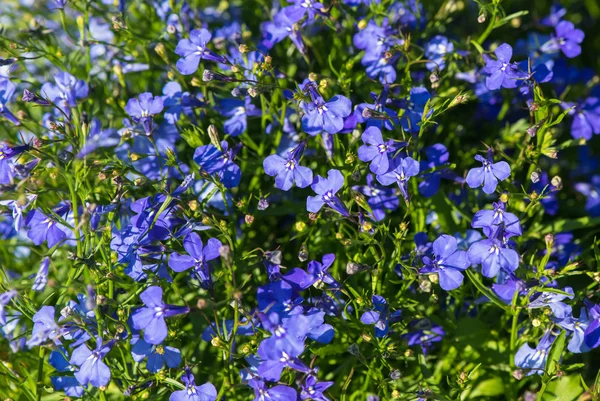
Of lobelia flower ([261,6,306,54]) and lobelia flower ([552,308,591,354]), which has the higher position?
lobelia flower ([261,6,306,54])

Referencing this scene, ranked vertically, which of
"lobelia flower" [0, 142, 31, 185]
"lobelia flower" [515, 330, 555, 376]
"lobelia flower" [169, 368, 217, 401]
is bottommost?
"lobelia flower" [515, 330, 555, 376]

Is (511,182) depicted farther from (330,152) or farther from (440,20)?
(440,20)

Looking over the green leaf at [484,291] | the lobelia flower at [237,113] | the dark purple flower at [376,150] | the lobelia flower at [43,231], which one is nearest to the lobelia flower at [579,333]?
the green leaf at [484,291]

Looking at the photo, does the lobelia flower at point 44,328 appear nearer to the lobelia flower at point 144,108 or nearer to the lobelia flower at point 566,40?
the lobelia flower at point 144,108

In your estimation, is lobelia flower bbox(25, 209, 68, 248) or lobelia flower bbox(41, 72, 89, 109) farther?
lobelia flower bbox(41, 72, 89, 109)

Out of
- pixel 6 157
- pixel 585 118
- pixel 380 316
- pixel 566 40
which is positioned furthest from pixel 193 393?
pixel 566 40

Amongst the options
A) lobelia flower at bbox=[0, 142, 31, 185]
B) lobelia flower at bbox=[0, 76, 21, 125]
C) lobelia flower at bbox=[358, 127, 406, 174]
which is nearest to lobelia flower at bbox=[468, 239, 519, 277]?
lobelia flower at bbox=[358, 127, 406, 174]

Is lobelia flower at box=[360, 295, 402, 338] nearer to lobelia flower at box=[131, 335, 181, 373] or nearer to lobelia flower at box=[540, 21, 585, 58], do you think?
lobelia flower at box=[131, 335, 181, 373]
